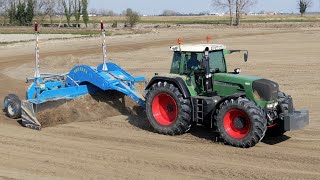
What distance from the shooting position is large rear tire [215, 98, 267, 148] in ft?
27.2

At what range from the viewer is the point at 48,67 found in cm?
2275

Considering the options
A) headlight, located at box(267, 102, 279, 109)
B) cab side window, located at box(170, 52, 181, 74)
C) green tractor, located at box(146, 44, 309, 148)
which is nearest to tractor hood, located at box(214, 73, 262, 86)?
green tractor, located at box(146, 44, 309, 148)

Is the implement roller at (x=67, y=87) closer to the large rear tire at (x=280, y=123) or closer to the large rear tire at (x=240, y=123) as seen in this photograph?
the large rear tire at (x=240, y=123)

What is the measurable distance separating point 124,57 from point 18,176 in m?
19.1

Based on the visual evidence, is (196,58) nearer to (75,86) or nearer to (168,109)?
(168,109)

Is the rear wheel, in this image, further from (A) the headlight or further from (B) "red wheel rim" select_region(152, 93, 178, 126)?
(A) the headlight

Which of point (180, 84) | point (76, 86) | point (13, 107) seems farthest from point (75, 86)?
point (180, 84)

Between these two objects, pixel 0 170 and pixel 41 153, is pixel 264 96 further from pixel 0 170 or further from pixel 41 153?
pixel 0 170

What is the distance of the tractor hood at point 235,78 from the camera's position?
8767mm

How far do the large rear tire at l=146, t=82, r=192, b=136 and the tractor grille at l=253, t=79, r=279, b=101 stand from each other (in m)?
1.39

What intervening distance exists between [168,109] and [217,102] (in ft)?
4.32

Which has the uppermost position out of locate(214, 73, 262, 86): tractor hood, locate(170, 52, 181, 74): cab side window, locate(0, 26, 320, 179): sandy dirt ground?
locate(170, 52, 181, 74): cab side window

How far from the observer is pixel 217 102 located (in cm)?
891

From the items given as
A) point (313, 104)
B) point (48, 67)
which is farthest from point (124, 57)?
point (313, 104)
